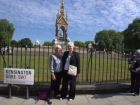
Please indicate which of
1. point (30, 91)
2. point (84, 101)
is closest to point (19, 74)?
point (30, 91)

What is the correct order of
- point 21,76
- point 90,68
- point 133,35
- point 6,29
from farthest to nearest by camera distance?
point 6,29 < point 133,35 < point 90,68 < point 21,76

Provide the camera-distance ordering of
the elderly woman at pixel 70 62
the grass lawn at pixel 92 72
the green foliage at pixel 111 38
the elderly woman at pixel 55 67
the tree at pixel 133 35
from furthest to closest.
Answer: the green foliage at pixel 111 38
the tree at pixel 133 35
the grass lawn at pixel 92 72
the elderly woman at pixel 70 62
the elderly woman at pixel 55 67

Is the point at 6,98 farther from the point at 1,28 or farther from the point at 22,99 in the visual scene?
the point at 1,28

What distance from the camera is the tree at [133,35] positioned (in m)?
36.4

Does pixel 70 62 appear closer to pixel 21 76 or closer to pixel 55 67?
pixel 55 67

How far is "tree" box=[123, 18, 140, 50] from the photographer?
36.4 m

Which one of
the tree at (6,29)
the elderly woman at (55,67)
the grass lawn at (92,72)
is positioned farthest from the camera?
the tree at (6,29)

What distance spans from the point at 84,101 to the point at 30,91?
1861 mm

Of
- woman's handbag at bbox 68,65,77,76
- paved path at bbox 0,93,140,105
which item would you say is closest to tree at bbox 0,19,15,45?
paved path at bbox 0,93,140,105

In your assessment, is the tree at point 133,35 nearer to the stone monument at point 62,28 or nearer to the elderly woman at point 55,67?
the stone monument at point 62,28

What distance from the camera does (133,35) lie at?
124 feet

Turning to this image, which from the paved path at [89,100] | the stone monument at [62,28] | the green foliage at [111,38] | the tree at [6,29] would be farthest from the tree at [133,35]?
the tree at [6,29]

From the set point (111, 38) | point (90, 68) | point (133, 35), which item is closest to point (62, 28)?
point (133, 35)

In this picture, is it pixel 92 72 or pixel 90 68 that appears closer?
pixel 92 72
